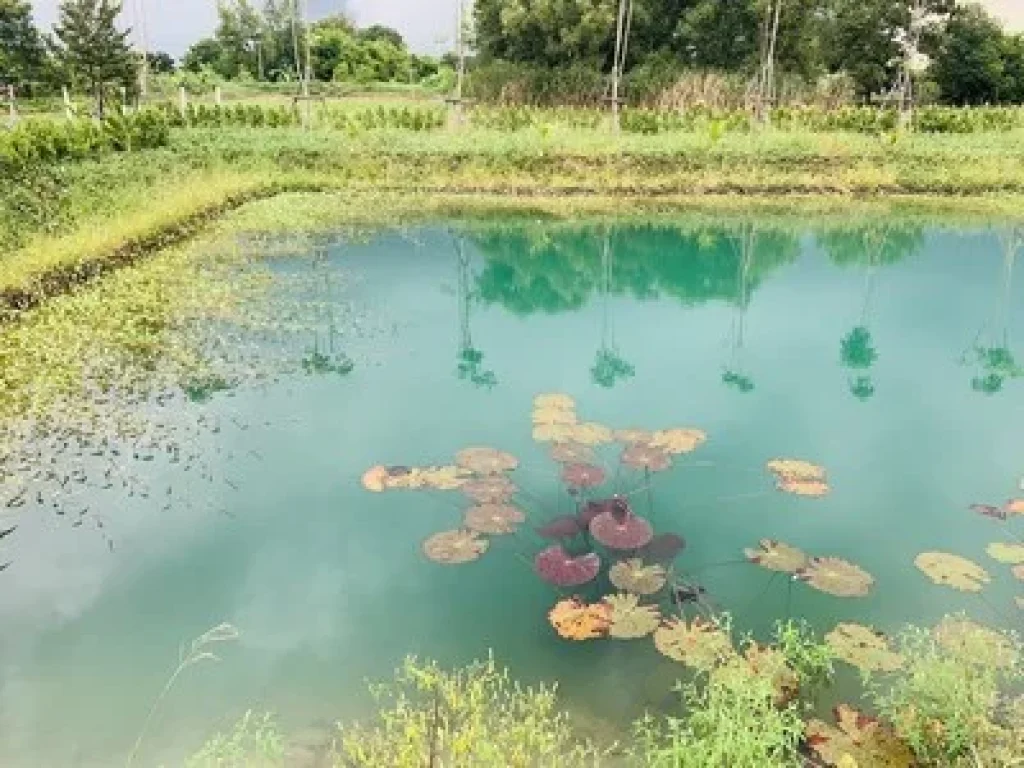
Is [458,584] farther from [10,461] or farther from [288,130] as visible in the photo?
[288,130]

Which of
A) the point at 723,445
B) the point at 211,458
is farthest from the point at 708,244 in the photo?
the point at 211,458

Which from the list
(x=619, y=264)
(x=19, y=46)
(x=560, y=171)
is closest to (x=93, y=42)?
(x=19, y=46)

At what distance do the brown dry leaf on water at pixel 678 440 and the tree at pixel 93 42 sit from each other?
23193 mm

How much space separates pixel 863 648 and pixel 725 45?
25039 mm

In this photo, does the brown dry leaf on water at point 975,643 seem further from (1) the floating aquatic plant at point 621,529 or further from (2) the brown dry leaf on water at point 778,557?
(1) the floating aquatic plant at point 621,529

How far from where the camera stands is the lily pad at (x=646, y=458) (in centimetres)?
532

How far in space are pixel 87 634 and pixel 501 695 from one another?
1.81 meters

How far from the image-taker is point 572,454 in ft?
17.6

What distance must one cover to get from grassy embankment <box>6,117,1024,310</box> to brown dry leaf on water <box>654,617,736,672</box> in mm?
10090

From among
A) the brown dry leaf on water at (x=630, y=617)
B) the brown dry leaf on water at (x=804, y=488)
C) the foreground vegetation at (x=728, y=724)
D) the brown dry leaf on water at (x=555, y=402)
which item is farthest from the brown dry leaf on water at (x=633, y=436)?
the foreground vegetation at (x=728, y=724)

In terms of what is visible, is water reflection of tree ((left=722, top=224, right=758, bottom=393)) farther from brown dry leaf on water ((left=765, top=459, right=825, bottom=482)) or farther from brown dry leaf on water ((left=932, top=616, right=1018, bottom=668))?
brown dry leaf on water ((left=932, top=616, right=1018, bottom=668))

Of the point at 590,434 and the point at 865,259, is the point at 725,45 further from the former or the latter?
the point at 590,434

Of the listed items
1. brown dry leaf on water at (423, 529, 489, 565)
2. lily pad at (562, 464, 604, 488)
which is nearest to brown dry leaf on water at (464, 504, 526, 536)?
brown dry leaf on water at (423, 529, 489, 565)

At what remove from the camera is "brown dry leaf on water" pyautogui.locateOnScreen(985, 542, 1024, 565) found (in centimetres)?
439
